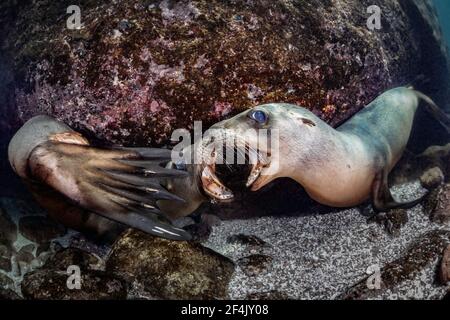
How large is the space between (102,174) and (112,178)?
0.08 m

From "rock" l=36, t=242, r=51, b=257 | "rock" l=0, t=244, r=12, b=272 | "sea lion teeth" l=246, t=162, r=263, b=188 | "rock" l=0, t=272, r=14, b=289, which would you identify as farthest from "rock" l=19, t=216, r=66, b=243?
"sea lion teeth" l=246, t=162, r=263, b=188

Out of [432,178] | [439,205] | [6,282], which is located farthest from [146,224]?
[432,178]

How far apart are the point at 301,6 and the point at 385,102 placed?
1569 millimetres

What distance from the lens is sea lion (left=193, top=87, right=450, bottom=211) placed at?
3137mm

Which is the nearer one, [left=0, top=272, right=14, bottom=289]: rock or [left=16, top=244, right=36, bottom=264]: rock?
[left=0, top=272, right=14, bottom=289]: rock

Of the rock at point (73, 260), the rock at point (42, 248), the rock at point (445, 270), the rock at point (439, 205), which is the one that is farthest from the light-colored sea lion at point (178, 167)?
the rock at point (445, 270)

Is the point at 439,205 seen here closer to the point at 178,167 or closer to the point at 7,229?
the point at 178,167

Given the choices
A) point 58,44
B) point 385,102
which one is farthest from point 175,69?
point 385,102

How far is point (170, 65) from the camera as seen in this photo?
3.56 metres

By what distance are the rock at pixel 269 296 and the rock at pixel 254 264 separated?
28 centimetres

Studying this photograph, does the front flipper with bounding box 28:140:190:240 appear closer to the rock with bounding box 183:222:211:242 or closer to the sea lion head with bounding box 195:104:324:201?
the sea lion head with bounding box 195:104:324:201

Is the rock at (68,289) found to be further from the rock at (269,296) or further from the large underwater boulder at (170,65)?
the large underwater boulder at (170,65)

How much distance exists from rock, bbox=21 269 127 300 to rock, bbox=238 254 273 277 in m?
1.06

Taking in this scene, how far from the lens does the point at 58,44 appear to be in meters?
3.75
